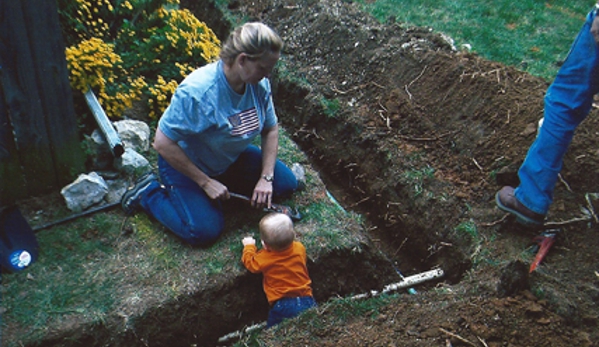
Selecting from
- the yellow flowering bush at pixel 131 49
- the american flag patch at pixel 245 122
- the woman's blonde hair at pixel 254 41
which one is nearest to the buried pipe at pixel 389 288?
the american flag patch at pixel 245 122

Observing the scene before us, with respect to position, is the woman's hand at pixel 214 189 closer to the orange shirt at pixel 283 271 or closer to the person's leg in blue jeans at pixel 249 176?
the person's leg in blue jeans at pixel 249 176

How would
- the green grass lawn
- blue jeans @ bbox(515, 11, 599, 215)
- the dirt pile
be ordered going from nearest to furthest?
the dirt pile, blue jeans @ bbox(515, 11, 599, 215), the green grass lawn

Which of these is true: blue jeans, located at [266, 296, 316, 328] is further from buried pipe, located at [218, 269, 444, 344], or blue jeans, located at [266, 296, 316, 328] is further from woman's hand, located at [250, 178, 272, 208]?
woman's hand, located at [250, 178, 272, 208]

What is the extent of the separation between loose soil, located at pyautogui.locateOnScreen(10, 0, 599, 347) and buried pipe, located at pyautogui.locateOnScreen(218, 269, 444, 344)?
8 cm

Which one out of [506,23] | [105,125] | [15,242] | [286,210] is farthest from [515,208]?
[506,23]

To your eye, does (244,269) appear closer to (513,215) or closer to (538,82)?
(513,215)

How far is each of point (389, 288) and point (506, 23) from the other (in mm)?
5091

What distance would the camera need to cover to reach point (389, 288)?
148 inches

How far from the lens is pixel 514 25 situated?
7.21m

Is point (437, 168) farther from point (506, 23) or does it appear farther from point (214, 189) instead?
point (506, 23)

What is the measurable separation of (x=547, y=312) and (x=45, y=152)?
3.49m

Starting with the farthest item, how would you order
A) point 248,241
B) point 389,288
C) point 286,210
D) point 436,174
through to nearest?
point 436,174 → point 286,210 → point 389,288 → point 248,241

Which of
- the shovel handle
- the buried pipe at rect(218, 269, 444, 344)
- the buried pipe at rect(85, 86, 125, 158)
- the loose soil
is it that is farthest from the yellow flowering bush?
the buried pipe at rect(218, 269, 444, 344)

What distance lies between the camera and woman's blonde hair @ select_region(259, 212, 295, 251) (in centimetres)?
331
